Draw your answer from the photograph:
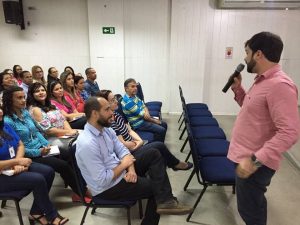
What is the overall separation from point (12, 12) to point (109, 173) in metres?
4.90

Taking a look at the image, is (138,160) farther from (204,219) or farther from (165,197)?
(204,219)

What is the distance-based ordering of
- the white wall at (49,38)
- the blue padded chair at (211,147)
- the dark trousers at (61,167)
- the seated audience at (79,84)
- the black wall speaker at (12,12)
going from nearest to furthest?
the dark trousers at (61,167) → the blue padded chair at (211,147) → the seated audience at (79,84) → the black wall speaker at (12,12) → the white wall at (49,38)

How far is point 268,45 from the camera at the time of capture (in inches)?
57.3

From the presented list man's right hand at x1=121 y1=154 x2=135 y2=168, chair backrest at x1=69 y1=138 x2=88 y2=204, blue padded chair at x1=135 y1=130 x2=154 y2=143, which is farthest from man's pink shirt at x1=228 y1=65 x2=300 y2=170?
blue padded chair at x1=135 y1=130 x2=154 y2=143

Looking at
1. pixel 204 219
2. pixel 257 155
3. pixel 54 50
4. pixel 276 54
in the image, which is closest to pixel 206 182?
pixel 204 219

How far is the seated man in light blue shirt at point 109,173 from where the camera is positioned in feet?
6.12

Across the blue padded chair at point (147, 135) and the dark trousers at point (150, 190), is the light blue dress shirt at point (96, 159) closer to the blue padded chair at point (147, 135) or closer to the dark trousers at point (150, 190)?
the dark trousers at point (150, 190)

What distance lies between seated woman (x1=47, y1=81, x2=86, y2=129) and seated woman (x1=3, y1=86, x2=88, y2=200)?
73 cm

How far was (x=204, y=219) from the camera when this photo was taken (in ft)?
7.84

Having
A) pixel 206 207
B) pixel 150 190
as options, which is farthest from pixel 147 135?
pixel 150 190

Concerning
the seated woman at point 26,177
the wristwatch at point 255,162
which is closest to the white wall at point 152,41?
the seated woman at point 26,177

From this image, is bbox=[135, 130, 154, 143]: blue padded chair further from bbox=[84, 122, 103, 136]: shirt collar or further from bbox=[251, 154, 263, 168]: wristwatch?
bbox=[251, 154, 263, 168]: wristwatch

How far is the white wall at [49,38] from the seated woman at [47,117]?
3134 millimetres

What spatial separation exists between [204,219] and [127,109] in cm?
162
